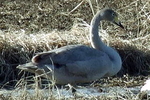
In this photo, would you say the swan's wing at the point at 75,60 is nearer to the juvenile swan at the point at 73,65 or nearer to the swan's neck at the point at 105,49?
the juvenile swan at the point at 73,65

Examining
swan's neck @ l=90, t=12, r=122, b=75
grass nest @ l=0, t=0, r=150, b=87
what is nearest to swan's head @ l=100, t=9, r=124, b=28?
swan's neck @ l=90, t=12, r=122, b=75

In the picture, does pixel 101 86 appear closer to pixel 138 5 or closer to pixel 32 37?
pixel 32 37

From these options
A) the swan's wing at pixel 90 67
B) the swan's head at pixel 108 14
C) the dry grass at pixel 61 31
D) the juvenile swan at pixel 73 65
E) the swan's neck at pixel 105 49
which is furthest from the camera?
the dry grass at pixel 61 31

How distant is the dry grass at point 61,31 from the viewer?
1045 centimetres

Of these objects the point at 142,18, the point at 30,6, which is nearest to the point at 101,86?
the point at 142,18

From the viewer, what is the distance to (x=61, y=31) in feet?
38.9

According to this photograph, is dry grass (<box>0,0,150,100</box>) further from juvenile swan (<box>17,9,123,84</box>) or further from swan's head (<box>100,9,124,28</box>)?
swan's head (<box>100,9,124,28</box>)

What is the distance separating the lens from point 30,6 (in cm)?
1352

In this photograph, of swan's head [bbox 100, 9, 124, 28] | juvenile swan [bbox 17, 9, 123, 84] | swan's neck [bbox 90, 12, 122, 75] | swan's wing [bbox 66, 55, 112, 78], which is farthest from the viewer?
swan's head [bbox 100, 9, 124, 28]

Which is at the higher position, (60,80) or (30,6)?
(30,6)

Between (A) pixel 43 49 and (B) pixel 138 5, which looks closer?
(A) pixel 43 49

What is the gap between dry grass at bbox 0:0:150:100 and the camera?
1045 centimetres

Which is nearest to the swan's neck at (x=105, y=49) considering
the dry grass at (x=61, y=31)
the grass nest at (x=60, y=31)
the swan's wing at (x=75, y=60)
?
the swan's wing at (x=75, y=60)

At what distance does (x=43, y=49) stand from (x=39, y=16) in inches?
91.9
